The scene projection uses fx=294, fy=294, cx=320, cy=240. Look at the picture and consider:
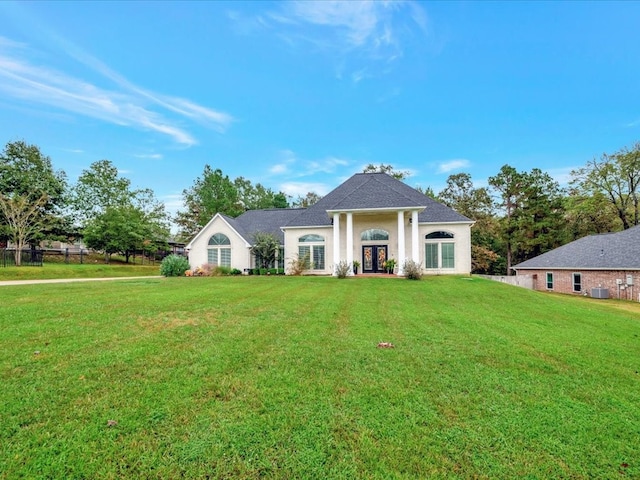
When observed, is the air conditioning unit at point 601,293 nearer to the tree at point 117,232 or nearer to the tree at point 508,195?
the tree at point 508,195

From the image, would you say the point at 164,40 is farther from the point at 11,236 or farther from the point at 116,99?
the point at 11,236

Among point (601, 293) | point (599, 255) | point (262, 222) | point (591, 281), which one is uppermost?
point (262, 222)

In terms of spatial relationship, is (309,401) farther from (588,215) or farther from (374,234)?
(588,215)

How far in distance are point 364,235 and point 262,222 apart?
10870 mm

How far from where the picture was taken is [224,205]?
40.9 meters

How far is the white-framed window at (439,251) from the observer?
22.0 meters

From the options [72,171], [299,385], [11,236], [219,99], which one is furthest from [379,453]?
[72,171]

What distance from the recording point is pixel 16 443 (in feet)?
7.84

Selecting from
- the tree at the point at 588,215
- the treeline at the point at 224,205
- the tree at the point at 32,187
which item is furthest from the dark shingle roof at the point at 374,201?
the tree at the point at 32,187

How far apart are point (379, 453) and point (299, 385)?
4.39ft

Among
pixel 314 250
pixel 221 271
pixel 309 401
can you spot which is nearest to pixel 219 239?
pixel 221 271

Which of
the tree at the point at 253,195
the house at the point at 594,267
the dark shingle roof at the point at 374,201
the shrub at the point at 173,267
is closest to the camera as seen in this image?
the dark shingle roof at the point at 374,201

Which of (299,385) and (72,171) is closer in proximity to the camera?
(299,385)

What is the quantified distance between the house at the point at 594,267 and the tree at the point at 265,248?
954 inches
